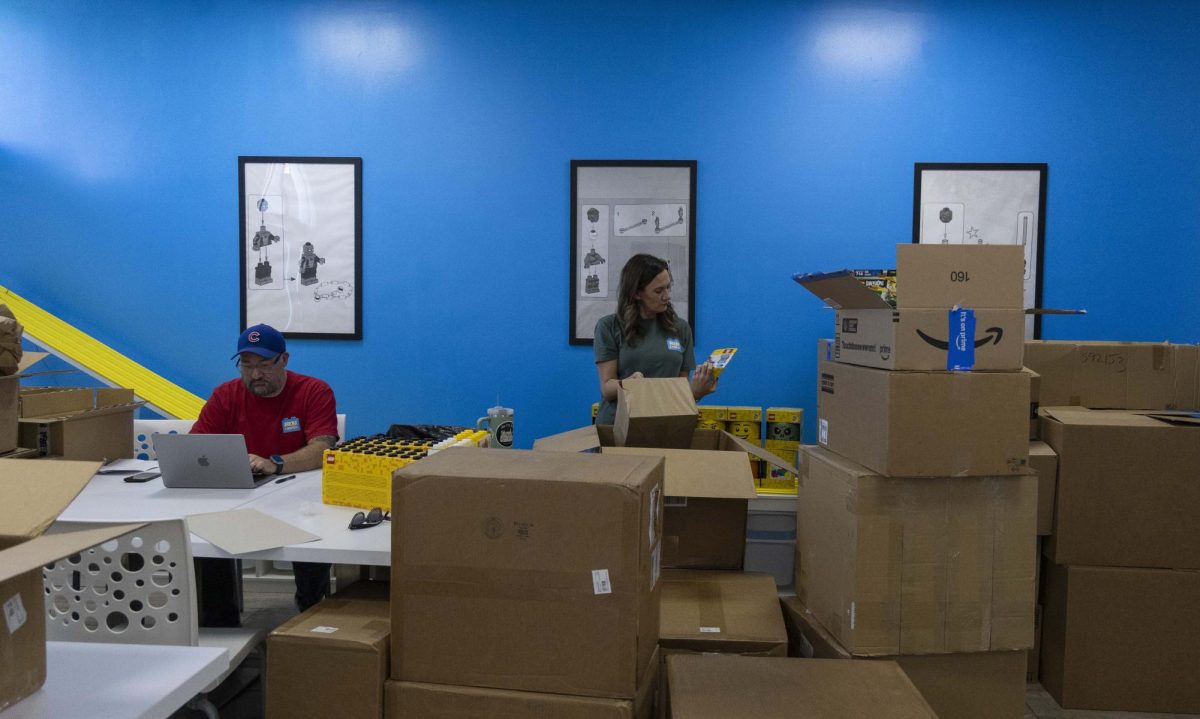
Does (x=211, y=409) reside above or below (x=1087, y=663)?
above

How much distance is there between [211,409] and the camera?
3.01 m

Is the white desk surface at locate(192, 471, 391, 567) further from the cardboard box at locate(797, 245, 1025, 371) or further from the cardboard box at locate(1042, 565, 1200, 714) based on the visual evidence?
the cardboard box at locate(1042, 565, 1200, 714)

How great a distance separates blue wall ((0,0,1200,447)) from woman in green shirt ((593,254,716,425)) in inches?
29.9

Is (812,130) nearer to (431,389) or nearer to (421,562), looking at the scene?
(431,389)

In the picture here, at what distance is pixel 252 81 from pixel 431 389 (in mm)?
1755

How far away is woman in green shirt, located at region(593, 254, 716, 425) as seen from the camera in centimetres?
316

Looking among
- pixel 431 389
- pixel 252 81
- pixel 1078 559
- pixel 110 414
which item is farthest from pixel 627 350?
pixel 252 81

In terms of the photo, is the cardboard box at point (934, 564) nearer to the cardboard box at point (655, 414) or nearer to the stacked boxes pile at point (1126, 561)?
the cardboard box at point (655, 414)

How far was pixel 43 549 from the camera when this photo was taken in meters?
0.89

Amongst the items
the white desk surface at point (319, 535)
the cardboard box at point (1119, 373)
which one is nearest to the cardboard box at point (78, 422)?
the white desk surface at point (319, 535)

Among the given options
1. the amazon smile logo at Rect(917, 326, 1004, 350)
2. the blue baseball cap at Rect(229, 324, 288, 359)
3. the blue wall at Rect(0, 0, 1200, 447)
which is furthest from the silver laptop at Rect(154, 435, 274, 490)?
the amazon smile logo at Rect(917, 326, 1004, 350)

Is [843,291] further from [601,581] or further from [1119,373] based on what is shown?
[1119,373]

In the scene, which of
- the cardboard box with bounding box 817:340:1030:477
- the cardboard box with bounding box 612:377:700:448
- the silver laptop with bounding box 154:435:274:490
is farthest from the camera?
the cardboard box with bounding box 612:377:700:448

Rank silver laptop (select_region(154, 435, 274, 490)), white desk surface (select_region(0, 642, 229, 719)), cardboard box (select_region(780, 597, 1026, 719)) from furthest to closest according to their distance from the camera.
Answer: silver laptop (select_region(154, 435, 274, 490)) < cardboard box (select_region(780, 597, 1026, 719)) < white desk surface (select_region(0, 642, 229, 719))
